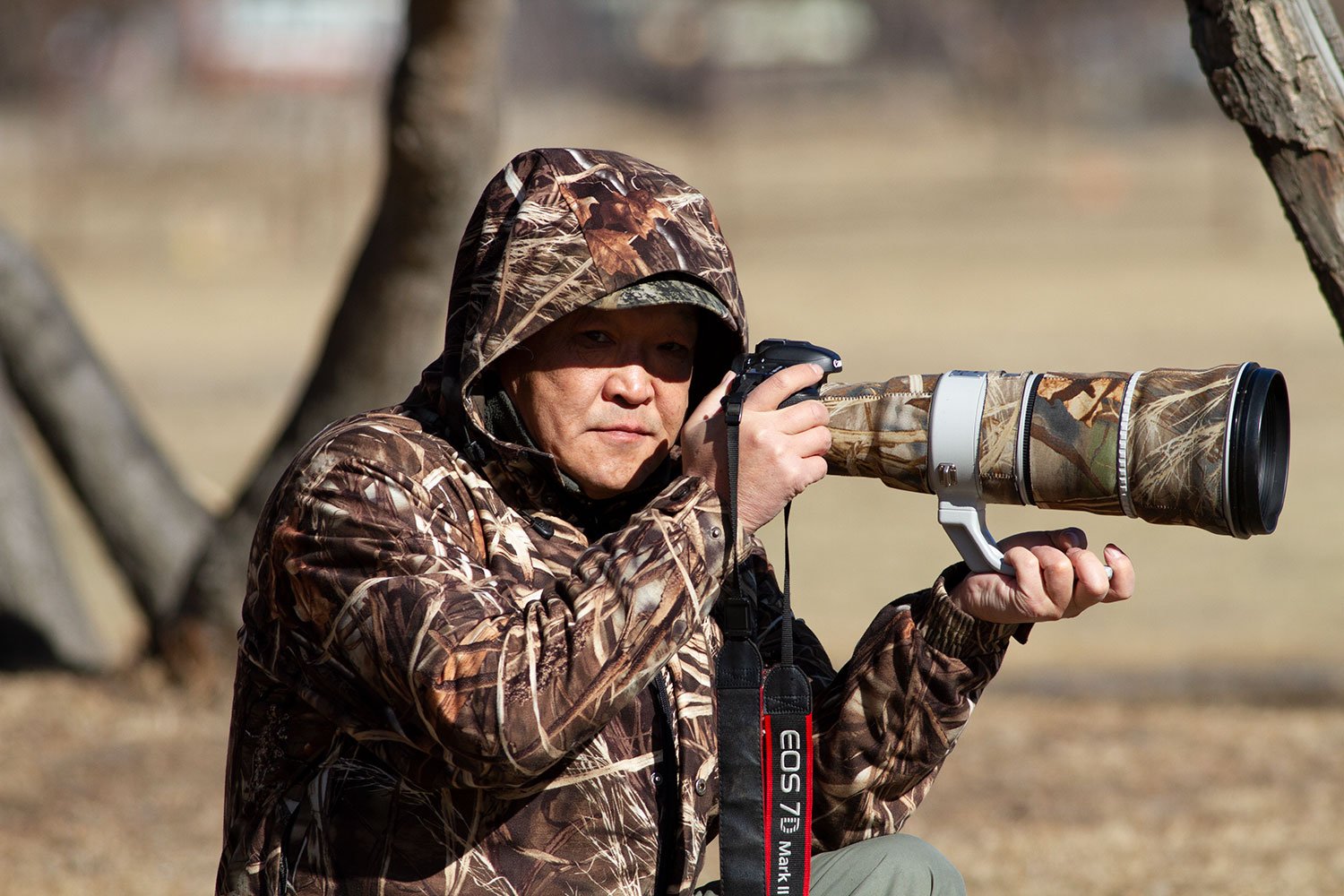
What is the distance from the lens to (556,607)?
215 centimetres

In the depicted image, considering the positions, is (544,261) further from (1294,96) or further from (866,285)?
(866,285)

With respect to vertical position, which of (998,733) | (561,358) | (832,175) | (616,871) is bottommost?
(832,175)

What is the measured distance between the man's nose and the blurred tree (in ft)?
10.3

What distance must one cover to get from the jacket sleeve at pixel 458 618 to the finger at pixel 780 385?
0.15m

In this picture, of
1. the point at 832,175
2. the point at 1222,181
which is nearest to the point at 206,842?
the point at 1222,181

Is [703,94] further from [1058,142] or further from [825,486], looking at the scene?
[825,486]

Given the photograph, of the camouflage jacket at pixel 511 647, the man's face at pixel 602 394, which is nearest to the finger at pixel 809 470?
the camouflage jacket at pixel 511 647

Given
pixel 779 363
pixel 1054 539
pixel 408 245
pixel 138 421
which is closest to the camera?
pixel 779 363

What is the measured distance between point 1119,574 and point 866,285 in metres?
21.4

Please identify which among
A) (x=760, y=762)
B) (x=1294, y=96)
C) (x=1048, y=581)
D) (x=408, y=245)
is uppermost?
(x=1294, y=96)

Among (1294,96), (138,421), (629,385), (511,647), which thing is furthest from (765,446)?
(138,421)

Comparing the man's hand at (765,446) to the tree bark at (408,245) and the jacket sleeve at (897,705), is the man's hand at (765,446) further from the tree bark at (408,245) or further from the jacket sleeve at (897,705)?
the tree bark at (408,245)

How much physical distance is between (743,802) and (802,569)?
22.8 feet

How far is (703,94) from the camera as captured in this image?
4897 cm
